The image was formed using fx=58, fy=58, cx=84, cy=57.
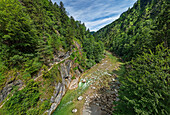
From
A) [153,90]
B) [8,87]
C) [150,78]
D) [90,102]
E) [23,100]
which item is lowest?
[90,102]

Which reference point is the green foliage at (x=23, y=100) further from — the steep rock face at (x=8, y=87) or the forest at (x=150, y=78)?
the forest at (x=150, y=78)

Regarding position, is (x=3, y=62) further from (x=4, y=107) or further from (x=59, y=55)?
(x=59, y=55)

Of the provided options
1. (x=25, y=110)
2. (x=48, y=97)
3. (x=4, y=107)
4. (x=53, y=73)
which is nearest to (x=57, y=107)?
(x=48, y=97)

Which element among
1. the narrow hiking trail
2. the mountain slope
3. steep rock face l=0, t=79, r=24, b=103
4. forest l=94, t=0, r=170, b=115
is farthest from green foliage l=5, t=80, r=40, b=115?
the mountain slope

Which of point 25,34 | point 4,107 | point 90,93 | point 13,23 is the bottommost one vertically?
point 90,93

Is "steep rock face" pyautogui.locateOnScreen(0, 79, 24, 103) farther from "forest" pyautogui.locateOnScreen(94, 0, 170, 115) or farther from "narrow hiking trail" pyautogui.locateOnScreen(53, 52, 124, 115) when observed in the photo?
"forest" pyautogui.locateOnScreen(94, 0, 170, 115)

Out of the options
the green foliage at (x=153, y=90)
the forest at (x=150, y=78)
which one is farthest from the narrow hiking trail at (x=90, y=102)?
the green foliage at (x=153, y=90)

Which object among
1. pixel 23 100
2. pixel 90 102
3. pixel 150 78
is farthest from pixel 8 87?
pixel 150 78

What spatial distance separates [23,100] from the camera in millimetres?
7945

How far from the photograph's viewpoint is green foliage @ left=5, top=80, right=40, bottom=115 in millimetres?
6930

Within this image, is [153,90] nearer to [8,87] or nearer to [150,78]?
[150,78]

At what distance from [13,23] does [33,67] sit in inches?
314

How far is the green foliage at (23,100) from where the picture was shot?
6930 millimetres

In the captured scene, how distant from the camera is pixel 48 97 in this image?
10.9 meters
